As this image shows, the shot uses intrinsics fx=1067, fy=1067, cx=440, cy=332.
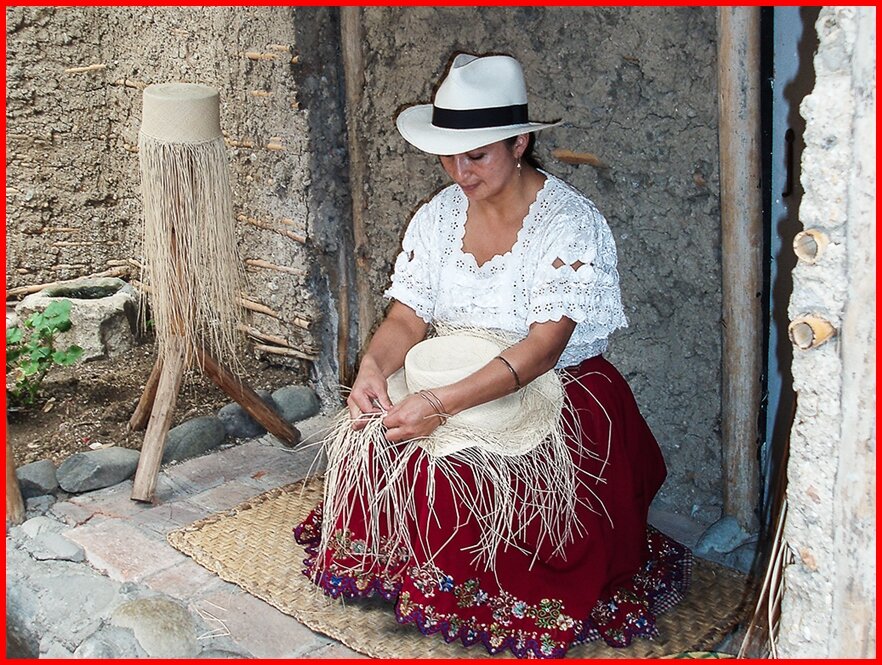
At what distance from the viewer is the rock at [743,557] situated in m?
3.22

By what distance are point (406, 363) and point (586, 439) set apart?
528 mm

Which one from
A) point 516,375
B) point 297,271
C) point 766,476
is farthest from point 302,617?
point 297,271

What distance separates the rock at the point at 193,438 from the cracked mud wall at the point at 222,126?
57 centimetres

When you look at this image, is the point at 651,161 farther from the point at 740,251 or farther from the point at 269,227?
the point at 269,227

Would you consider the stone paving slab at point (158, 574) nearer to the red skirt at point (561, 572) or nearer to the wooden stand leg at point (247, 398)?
the wooden stand leg at point (247, 398)

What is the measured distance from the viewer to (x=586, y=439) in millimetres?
2883

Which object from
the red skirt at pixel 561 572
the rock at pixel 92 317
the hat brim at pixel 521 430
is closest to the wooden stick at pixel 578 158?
the red skirt at pixel 561 572

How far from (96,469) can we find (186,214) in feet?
3.24

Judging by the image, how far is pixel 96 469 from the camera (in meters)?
3.75

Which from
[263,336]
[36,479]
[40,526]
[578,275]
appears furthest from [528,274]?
[263,336]

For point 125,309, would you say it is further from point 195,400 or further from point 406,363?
point 406,363

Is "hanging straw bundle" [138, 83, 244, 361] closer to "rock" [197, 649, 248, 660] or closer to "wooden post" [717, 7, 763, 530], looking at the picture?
"rock" [197, 649, 248, 660]

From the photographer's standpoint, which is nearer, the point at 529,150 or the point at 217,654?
the point at 217,654

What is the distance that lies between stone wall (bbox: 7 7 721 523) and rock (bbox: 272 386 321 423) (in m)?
0.08
